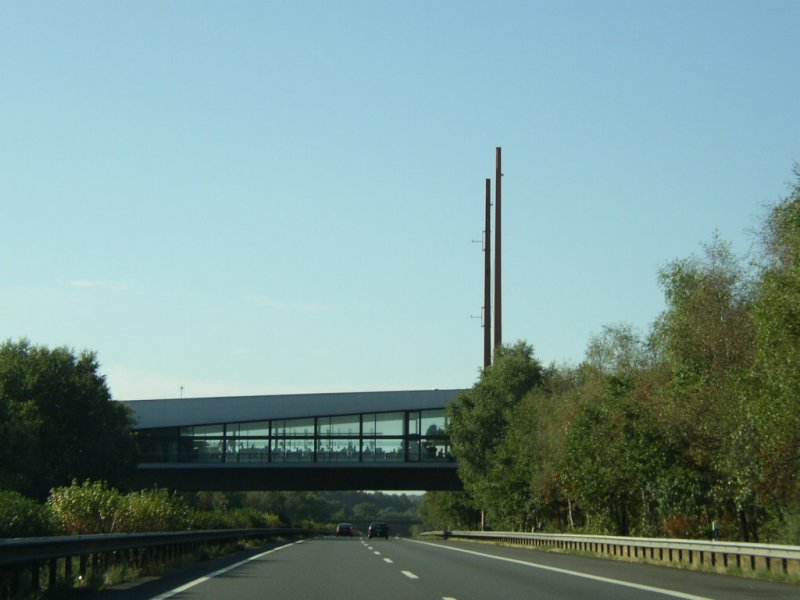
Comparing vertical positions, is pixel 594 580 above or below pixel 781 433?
below

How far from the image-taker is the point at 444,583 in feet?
56.2

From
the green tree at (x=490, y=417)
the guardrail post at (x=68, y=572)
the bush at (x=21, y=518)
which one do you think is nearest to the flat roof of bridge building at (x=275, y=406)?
the green tree at (x=490, y=417)

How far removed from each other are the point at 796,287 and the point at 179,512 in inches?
733

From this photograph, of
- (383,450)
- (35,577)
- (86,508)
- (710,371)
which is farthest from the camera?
(383,450)

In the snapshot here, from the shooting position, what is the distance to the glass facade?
8206 centimetres

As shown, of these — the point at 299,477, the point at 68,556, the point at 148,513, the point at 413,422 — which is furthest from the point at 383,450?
the point at 68,556

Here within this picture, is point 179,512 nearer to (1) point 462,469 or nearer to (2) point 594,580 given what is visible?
(2) point 594,580

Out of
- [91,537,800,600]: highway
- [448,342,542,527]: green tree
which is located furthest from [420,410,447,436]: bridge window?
[91,537,800,600]: highway

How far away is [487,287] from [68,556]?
59.5 m

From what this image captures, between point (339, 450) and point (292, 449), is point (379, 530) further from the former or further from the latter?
point (292, 449)

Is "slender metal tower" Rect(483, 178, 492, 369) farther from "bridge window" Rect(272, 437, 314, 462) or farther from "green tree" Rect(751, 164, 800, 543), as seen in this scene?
"green tree" Rect(751, 164, 800, 543)

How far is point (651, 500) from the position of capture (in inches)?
1622

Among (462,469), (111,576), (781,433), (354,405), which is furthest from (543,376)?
(111,576)

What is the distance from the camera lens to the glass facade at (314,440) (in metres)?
82.1
